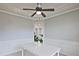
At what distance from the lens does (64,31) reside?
2.34 metres

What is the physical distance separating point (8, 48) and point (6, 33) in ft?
1.65

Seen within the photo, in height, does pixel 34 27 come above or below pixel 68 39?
above

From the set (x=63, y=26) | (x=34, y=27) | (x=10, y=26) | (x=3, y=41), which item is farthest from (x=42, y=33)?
(x=3, y=41)

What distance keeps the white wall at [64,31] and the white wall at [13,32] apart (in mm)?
542

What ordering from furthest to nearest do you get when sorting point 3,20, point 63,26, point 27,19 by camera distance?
1. point 3,20
2. point 63,26
3. point 27,19

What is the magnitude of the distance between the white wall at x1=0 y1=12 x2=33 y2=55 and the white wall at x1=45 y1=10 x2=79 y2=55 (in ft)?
1.78

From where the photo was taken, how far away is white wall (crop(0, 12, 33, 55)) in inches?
86.5

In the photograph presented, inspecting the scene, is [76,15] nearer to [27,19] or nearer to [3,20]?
[27,19]

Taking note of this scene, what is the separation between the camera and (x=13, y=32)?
2.43 meters

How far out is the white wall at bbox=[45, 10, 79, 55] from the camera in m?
2.15

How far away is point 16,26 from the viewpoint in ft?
7.78

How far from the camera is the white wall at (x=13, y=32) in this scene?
2.20 meters

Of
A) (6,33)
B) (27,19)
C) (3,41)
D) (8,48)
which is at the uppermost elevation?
(27,19)

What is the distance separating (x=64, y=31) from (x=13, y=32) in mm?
1577
